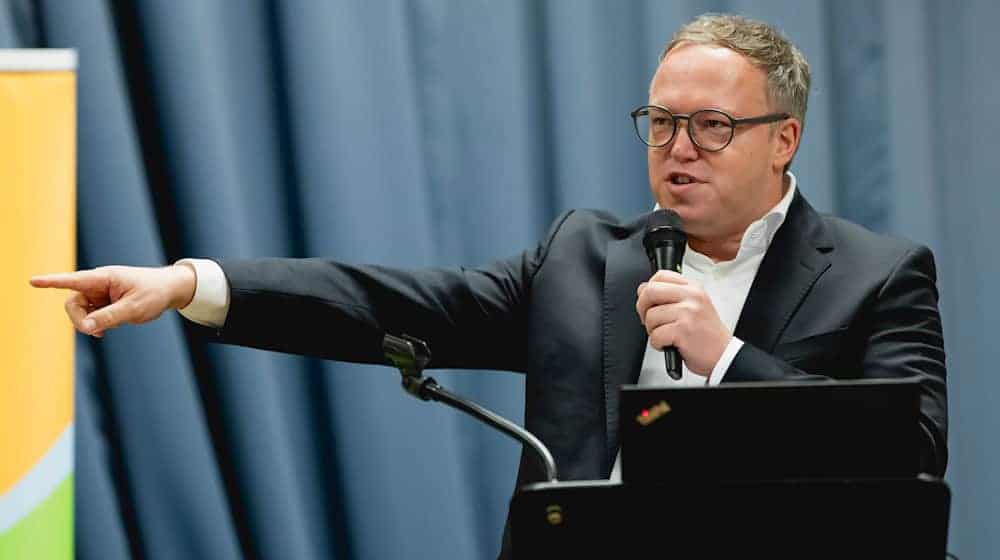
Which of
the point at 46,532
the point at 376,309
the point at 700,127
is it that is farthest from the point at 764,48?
the point at 46,532

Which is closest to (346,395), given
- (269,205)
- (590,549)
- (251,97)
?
(269,205)

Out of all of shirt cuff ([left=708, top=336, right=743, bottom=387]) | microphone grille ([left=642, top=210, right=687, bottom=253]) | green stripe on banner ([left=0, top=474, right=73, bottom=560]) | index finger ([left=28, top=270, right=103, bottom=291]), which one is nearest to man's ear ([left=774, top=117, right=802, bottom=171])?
microphone grille ([left=642, top=210, right=687, bottom=253])

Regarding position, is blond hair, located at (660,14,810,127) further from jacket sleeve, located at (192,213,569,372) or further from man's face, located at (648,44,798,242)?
jacket sleeve, located at (192,213,569,372)

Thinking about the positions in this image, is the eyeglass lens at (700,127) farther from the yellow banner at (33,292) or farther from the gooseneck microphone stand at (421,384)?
the yellow banner at (33,292)

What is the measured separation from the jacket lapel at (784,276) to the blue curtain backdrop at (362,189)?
803mm

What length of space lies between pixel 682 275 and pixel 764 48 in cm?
44

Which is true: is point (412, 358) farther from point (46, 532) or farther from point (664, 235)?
point (46, 532)

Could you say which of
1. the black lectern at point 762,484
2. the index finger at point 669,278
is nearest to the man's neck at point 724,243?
the index finger at point 669,278

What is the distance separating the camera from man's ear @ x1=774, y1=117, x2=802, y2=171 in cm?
216

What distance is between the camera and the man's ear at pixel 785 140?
2.16 metres

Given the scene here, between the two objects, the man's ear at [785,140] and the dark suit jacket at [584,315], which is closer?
the dark suit jacket at [584,315]

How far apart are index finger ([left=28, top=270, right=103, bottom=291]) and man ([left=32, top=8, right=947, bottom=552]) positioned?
0.11 metres

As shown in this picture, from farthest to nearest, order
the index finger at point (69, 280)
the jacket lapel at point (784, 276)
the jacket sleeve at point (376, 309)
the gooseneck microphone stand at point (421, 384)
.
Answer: the jacket lapel at point (784, 276)
the jacket sleeve at point (376, 309)
the index finger at point (69, 280)
the gooseneck microphone stand at point (421, 384)

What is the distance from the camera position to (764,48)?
2.08m
